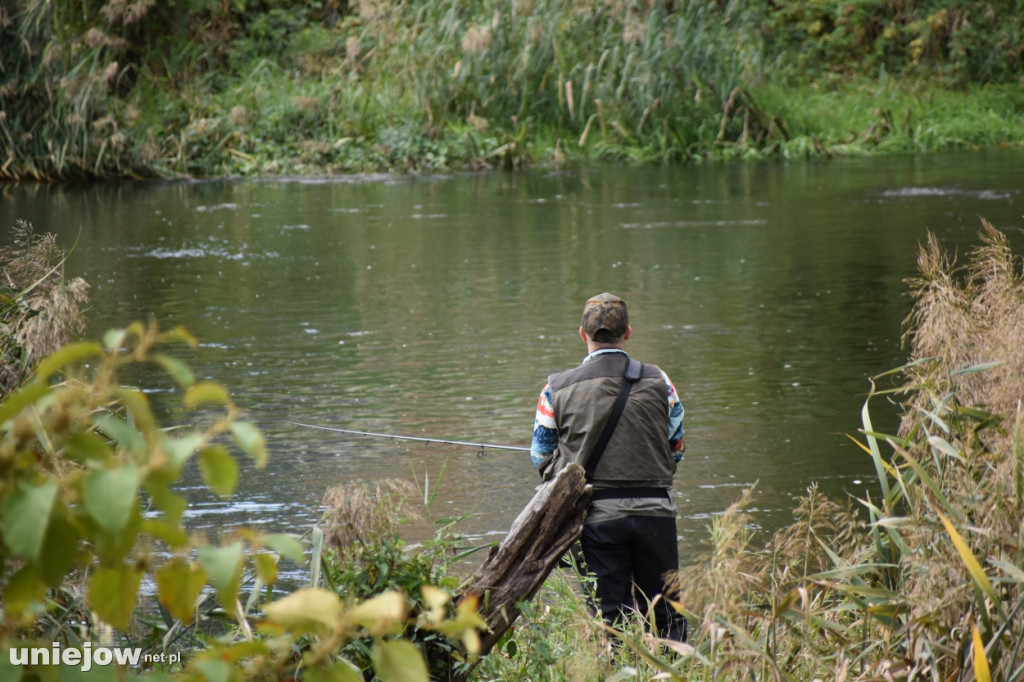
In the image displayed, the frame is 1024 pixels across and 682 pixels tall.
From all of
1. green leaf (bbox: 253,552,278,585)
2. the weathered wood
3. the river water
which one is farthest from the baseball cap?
green leaf (bbox: 253,552,278,585)

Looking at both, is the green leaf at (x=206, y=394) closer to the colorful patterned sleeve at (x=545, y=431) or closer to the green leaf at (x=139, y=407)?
the green leaf at (x=139, y=407)

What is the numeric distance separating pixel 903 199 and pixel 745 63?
24.0 ft

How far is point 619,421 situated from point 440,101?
Answer: 19.8 metres

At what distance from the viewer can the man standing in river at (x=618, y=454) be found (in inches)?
184

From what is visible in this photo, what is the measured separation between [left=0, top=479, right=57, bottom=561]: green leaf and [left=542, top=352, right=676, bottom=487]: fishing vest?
352cm

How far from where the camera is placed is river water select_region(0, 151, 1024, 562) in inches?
293

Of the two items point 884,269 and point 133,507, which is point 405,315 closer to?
point 884,269

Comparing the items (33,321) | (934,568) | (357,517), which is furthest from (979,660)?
(33,321)

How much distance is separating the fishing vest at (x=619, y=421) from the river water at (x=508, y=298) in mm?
1530

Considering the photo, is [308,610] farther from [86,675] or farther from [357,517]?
[357,517]

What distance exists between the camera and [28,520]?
120cm

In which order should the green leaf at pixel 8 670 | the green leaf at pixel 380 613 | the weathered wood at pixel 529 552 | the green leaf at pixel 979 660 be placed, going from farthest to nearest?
1. the weathered wood at pixel 529 552
2. the green leaf at pixel 979 660
3. the green leaf at pixel 8 670
4. the green leaf at pixel 380 613

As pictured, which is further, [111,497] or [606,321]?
[606,321]

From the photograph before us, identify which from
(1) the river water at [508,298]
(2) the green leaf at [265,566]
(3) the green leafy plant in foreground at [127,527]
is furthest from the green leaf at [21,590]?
(1) the river water at [508,298]
